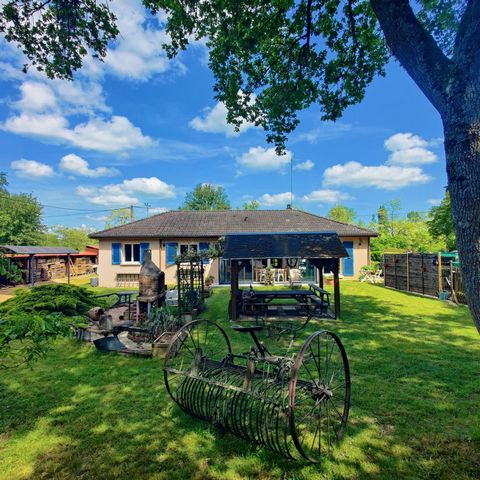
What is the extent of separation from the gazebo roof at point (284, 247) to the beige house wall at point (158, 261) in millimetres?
7965

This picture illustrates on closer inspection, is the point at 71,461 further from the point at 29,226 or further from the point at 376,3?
Result: the point at 29,226

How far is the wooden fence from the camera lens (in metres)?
11.8

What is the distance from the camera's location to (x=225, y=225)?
19656 mm

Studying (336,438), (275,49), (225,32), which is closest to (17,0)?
(225,32)

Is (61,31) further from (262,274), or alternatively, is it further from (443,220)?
(443,220)

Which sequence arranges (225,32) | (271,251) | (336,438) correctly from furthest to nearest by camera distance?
(271,251) → (225,32) → (336,438)

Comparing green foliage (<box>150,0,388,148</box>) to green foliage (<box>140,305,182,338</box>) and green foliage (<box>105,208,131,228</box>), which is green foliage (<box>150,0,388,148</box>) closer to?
green foliage (<box>140,305,182,338</box>)

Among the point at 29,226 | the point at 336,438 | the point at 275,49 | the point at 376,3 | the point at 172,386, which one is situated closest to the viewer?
the point at 376,3

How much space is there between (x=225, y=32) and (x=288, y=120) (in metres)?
2.51

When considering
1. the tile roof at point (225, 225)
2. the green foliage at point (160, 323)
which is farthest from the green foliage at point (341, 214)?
the green foliage at point (160, 323)

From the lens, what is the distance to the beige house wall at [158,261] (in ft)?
58.8

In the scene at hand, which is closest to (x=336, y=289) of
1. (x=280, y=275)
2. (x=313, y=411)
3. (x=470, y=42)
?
(x=313, y=411)

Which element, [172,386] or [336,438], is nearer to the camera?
[336,438]

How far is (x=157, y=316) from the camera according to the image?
7129 mm
